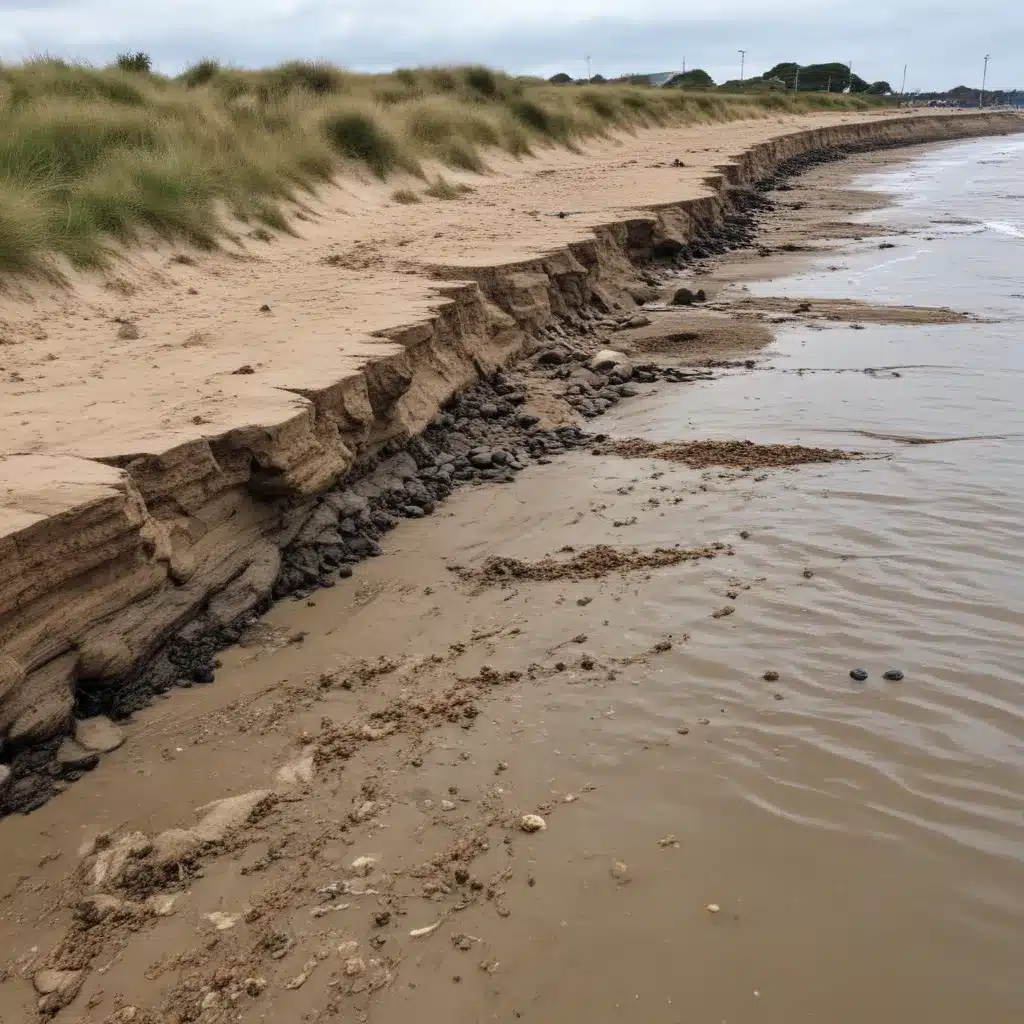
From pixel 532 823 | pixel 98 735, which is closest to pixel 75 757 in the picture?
pixel 98 735

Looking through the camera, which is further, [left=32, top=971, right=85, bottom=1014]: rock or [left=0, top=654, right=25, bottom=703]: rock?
[left=0, top=654, right=25, bottom=703]: rock

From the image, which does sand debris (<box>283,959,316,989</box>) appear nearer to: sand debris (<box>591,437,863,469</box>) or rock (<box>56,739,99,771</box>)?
rock (<box>56,739,99,771</box>)

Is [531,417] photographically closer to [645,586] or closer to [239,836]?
[645,586]

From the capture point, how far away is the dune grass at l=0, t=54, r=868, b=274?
27.3 ft

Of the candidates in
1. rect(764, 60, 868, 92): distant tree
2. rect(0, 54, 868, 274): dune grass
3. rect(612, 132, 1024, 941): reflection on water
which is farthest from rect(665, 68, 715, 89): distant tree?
rect(612, 132, 1024, 941): reflection on water

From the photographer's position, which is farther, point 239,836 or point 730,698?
point 730,698

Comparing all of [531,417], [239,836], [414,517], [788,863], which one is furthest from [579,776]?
[531,417]

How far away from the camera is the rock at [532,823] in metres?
3.07

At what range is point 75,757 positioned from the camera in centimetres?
342

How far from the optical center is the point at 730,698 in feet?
12.1

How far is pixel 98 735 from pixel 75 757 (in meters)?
0.14

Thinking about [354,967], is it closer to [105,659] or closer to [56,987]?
[56,987]

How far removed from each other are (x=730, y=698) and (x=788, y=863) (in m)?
0.88

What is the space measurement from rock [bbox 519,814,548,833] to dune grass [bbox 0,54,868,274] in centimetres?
586
